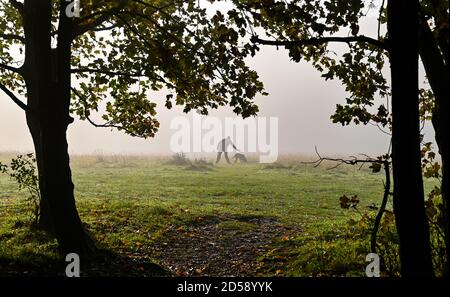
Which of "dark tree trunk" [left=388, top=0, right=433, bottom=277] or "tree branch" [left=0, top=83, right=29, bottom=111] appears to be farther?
"tree branch" [left=0, top=83, right=29, bottom=111]

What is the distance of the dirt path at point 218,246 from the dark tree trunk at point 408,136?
510 centimetres

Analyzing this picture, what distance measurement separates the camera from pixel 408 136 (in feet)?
16.3

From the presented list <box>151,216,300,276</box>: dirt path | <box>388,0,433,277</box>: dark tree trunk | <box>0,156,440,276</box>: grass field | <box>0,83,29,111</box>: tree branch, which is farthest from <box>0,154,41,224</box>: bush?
<box>388,0,433,277</box>: dark tree trunk

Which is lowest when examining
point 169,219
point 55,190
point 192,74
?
point 169,219

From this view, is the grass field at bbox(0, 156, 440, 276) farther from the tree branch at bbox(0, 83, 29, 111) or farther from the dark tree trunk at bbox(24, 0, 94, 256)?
the tree branch at bbox(0, 83, 29, 111)

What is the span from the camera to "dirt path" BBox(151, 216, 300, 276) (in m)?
10.1

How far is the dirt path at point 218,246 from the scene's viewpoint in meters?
10.1

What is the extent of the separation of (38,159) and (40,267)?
18.1 ft

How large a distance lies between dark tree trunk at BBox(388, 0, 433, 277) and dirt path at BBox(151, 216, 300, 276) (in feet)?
16.7

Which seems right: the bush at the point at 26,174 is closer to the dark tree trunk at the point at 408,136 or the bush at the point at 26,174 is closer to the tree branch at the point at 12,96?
the tree branch at the point at 12,96

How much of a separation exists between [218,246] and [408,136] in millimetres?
8238
